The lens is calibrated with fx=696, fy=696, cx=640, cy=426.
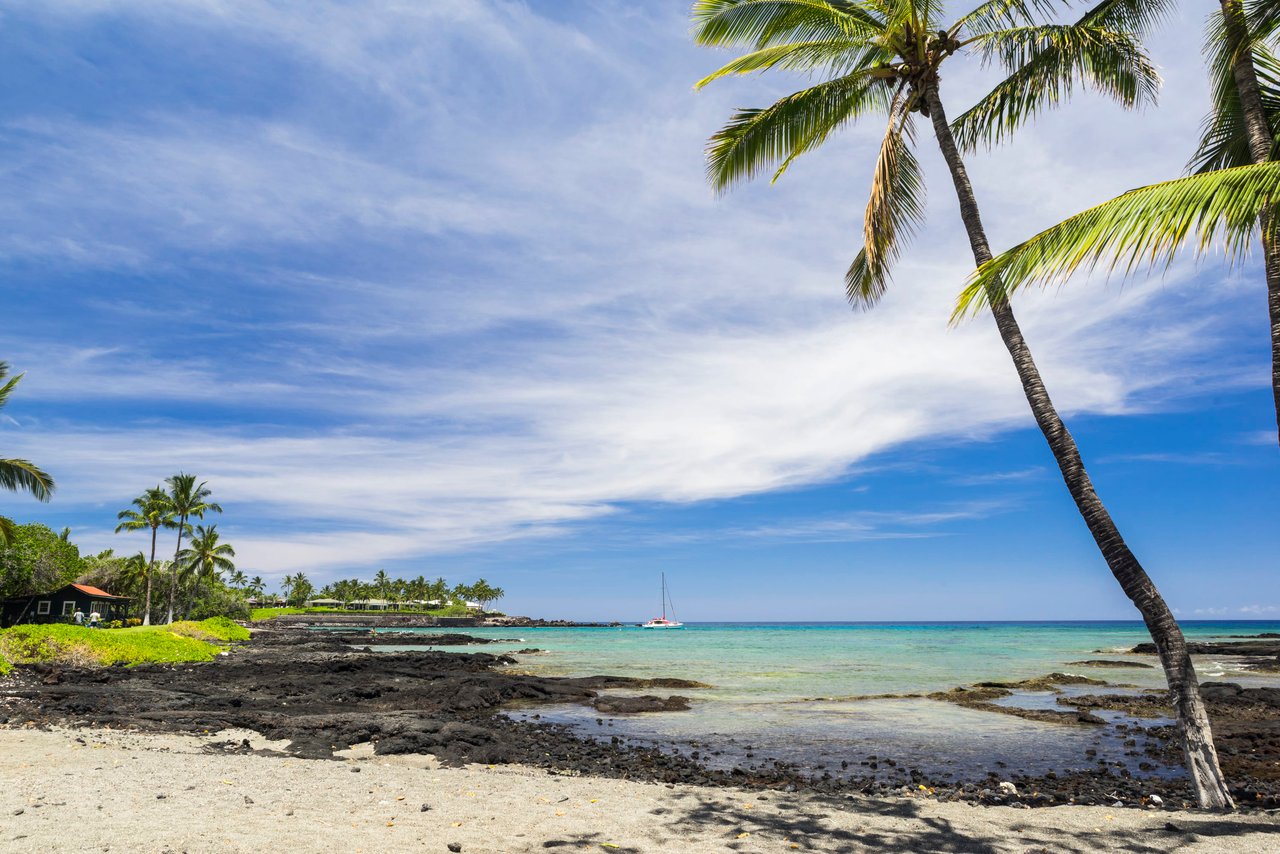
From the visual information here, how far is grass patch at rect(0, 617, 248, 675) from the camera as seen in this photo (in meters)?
24.6

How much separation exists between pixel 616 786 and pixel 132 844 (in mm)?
6092

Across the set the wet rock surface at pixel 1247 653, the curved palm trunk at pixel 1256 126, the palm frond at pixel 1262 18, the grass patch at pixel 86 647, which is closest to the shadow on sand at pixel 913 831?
the curved palm trunk at pixel 1256 126

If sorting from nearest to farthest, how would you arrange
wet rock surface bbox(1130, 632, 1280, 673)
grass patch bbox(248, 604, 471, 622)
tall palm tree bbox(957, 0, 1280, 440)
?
tall palm tree bbox(957, 0, 1280, 440)
wet rock surface bbox(1130, 632, 1280, 673)
grass patch bbox(248, 604, 471, 622)

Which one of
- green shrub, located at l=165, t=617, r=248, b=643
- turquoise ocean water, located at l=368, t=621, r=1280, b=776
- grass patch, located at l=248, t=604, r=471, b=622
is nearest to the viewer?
turquoise ocean water, located at l=368, t=621, r=1280, b=776

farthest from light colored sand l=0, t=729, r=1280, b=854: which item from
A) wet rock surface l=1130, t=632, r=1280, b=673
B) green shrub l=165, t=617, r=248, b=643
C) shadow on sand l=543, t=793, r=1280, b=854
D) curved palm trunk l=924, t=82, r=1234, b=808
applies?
wet rock surface l=1130, t=632, r=1280, b=673

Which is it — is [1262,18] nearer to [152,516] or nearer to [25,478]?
[25,478]

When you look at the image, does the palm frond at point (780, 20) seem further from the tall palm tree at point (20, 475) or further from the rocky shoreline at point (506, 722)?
the tall palm tree at point (20, 475)

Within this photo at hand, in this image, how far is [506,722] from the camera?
1786 centimetres

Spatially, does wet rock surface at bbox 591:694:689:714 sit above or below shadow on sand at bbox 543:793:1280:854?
below

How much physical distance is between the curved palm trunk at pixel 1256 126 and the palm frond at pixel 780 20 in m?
4.11

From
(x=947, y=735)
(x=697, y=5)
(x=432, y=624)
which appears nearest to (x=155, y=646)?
(x=947, y=735)

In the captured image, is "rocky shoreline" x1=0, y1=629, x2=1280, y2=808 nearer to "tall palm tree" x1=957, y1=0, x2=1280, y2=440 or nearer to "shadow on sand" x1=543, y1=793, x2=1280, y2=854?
"shadow on sand" x1=543, y1=793, x2=1280, y2=854

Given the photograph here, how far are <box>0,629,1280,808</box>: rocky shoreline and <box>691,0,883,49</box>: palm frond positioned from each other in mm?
11275

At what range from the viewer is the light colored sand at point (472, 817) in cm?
690
